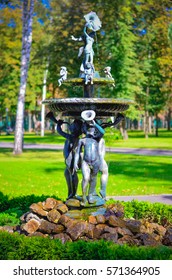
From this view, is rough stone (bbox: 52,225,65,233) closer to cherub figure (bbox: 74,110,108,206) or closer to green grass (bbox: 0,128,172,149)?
→ cherub figure (bbox: 74,110,108,206)

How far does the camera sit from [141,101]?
2016 inches

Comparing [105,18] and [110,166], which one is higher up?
[105,18]

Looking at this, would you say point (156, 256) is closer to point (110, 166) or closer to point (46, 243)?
point (46, 243)

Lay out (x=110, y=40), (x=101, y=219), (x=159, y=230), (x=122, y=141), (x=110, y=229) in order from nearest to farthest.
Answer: (x=110, y=229), (x=101, y=219), (x=159, y=230), (x=110, y=40), (x=122, y=141)

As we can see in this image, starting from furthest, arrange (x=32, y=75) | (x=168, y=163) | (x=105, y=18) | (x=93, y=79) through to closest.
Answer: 1. (x=32, y=75)
2. (x=105, y=18)
3. (x=168, y=163)
4. (x=93, y=79)

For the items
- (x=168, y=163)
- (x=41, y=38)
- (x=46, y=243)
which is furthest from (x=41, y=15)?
(x=46, y=243)

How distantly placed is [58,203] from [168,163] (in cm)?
1610

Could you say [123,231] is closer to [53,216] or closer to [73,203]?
[53,216]

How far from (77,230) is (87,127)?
2.17m

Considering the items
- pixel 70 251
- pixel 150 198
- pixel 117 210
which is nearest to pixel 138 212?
pixel 117 210

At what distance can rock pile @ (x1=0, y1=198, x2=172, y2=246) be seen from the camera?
27.0 ft

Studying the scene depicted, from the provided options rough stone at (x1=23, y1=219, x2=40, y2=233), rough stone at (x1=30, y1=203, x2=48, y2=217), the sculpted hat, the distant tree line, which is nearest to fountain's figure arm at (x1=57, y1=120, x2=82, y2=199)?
the sculpted hat

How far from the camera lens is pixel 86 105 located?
9227 millimetres

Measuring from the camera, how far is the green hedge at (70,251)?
6.72 m
